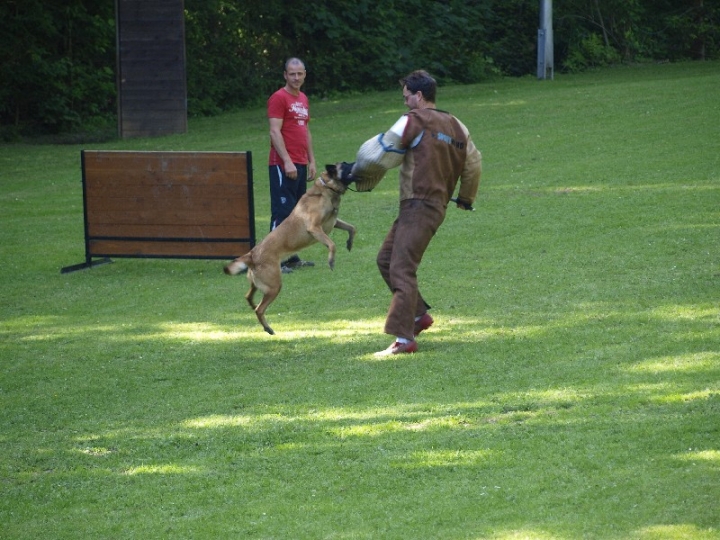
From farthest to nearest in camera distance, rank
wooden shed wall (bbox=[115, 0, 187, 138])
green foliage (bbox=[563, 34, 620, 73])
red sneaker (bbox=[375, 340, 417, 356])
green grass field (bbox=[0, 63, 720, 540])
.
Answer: green foliage (bbox=[563, 34, 620, 73]), wooden shed wall (bbox=[115, 0, 187, 138]), red sneaker (bbox=[375, 340, 417, 356]), green grass field (bbox=[0, 63, 720, 540])

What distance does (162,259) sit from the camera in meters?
12.0

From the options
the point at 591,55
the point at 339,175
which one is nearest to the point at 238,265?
the point at 339,175

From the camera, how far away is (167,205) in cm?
1140

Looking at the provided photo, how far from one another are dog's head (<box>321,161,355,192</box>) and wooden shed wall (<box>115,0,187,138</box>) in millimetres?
15310

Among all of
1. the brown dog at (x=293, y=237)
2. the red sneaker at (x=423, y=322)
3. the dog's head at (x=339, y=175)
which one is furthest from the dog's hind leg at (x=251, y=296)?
the red sneaker at (x=423, y=322)

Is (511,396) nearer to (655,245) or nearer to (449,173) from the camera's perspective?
(449,173)

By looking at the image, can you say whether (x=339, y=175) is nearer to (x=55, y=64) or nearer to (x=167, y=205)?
(x=167, y=205)

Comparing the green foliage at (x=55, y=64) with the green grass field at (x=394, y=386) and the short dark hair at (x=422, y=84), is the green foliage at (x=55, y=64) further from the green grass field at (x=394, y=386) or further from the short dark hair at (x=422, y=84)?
the short dark hair at (x=422, y=84)

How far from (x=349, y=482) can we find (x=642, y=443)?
148 centimetres

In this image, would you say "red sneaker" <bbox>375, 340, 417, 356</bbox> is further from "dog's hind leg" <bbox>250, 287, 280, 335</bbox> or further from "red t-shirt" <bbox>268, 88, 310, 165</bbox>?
"red t-shirt" <bbox>268, 88, 310, 165</bbox>

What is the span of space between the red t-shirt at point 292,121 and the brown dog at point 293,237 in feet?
6.70

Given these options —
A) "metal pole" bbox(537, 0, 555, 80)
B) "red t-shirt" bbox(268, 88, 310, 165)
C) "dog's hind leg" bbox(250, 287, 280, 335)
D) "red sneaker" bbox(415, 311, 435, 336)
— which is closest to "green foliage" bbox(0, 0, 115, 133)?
"metal pole" bbox(537, 0, 555, 80)

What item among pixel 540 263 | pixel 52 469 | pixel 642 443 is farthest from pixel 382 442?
pixel 540 263

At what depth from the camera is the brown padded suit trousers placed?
735cm
